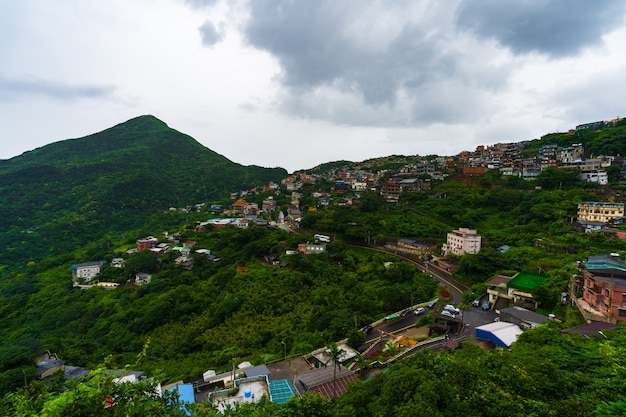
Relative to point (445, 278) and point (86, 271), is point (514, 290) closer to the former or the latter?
point (445, 278)

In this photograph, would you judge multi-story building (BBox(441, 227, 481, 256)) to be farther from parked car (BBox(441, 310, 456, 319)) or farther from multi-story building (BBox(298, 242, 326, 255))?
parked car (BBox(441, 310, 456, 319))

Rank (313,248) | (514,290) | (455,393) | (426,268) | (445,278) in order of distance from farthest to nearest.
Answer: (313,248), (426,268), (445,278), (514,290), (455,393)

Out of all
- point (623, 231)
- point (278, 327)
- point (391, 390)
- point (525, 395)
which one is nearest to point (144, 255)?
point (278, 327)

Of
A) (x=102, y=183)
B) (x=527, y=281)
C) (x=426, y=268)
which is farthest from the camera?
(x=102, y=183)

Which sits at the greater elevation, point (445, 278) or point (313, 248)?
point (313, 248)

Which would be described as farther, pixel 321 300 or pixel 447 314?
pixel 321 300

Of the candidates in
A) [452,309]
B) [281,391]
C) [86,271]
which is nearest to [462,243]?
[452,309]

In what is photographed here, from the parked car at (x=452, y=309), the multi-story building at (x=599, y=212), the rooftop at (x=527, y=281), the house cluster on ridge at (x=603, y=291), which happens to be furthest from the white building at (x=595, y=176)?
the parked car at (x=452, y=309)
